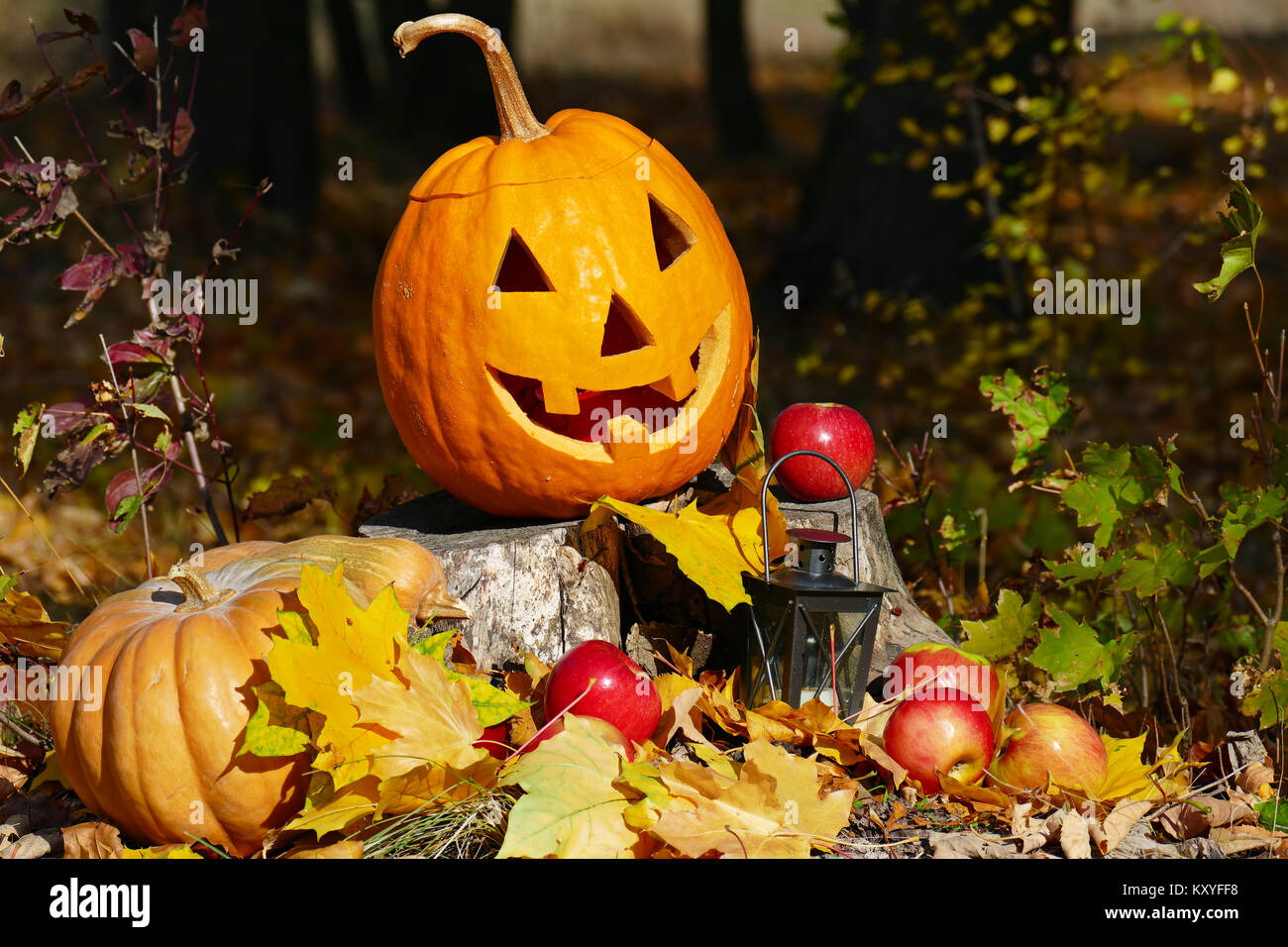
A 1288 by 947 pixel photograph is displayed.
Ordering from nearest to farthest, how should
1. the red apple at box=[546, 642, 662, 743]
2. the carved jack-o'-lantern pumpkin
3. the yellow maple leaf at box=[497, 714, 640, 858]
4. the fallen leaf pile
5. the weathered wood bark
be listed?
the yellow maple leaf at box=[497, 714, 640, 858] < the fallen leaf pile < the red apple at box=[546, 642, 662, 743] < the carved jack-o'-lantern pumpkin < the weathered wood bark

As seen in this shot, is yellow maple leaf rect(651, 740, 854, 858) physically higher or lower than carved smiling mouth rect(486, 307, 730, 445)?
lower

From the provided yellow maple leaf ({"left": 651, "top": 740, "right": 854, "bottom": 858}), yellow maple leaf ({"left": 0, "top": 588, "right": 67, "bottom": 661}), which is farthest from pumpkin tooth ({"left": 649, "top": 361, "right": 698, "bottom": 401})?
yellow maple leaf ({"left": 0, "top": 588, "right": 67, "bottom": 661})

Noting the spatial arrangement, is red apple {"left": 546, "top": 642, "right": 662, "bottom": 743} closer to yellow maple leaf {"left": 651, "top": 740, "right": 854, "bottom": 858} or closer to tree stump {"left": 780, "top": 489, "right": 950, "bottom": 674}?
yellow maple leaf {"left": 651, "top": 740, "right": 854, "bottom": 858}

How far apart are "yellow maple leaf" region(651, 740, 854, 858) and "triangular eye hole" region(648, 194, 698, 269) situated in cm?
121

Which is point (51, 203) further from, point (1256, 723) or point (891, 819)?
point (1256, 723)

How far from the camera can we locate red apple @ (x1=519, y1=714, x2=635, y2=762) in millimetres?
2180

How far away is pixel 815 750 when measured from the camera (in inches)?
95.9

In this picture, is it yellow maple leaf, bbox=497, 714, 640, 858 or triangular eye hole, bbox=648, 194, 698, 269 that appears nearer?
yellow maple leaf, bbox=497, 714, 640, 858

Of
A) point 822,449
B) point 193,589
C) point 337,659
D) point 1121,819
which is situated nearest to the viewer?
point 337,659

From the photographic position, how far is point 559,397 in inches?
101

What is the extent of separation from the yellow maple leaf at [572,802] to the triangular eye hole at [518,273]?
112 cm

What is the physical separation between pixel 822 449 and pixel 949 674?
2.25ft

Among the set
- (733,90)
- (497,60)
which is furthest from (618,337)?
(733,90)

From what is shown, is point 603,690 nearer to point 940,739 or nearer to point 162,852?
point 940,739
